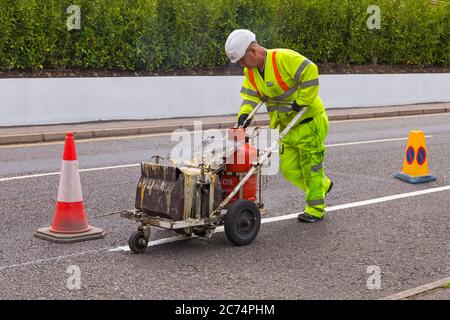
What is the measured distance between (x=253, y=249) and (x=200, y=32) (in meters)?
13.9

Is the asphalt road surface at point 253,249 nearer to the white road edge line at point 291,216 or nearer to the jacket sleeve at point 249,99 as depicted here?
the white road edge line at point 291,216

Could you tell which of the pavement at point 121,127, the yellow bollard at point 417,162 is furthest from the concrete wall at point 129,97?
the yellow bollard at point 417,162

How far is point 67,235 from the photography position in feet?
22.3

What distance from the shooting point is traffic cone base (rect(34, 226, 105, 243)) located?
6.75 meters

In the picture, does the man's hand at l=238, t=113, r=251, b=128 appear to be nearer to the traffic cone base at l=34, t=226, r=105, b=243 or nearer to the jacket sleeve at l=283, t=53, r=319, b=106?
the jacket sleeve at l=283, t=53, r=319, b=106

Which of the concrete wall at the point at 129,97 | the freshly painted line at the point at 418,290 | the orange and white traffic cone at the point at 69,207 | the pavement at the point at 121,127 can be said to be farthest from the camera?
the concrete wall at the point at 129,97

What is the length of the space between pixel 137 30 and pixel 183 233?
40.9 ft

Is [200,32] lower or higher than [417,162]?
higher

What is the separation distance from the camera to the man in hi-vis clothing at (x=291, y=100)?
699 centimetres

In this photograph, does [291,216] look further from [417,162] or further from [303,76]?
[417,162]

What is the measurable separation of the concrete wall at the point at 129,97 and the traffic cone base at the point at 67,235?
903 centimetres

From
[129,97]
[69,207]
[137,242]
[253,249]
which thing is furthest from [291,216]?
[129,97]

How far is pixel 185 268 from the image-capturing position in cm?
610

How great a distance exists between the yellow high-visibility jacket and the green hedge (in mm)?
10223
